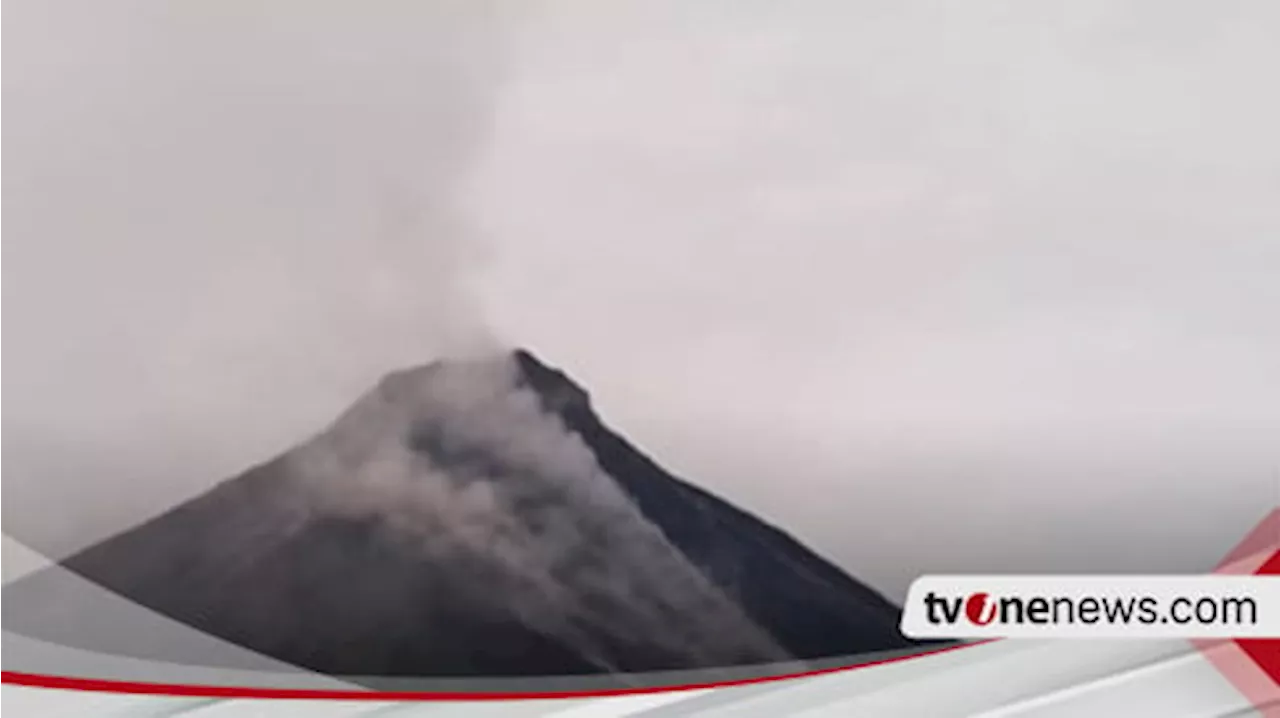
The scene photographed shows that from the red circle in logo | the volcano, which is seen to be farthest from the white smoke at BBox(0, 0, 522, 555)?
the red circle in logo

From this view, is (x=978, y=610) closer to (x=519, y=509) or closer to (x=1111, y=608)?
(x=1111, y=608)

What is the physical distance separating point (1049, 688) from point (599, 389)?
1.20 feet

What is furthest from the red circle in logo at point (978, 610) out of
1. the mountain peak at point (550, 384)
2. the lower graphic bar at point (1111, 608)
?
the mountain peak at point (550, 384)

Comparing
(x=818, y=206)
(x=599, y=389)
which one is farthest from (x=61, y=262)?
(x=818, y=206)

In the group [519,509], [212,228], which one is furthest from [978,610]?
[212,228]

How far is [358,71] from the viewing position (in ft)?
2.99

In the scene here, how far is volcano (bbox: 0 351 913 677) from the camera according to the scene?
35.5 inches

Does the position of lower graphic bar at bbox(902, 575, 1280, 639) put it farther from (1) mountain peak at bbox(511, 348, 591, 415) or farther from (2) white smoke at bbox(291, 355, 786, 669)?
(1) mountain peak at bbox(511, 348, 591, 415)

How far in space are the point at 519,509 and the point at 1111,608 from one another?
406 millimetres

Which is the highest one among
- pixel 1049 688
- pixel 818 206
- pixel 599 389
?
pixel 818 206

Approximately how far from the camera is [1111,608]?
903mm

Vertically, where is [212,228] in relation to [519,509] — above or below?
above

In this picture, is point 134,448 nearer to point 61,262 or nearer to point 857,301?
point 61,262

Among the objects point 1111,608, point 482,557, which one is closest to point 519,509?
point 482,557
